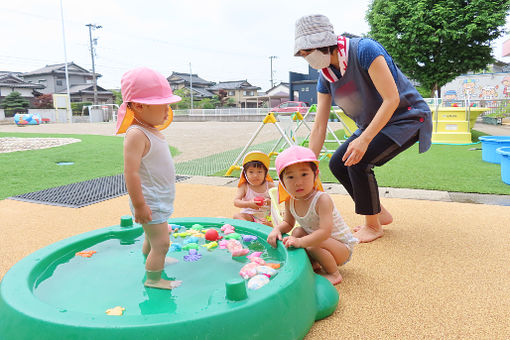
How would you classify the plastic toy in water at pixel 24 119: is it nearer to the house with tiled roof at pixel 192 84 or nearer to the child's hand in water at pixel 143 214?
the house with tiled roof at pixel 192 84

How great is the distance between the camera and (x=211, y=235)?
2617 mm

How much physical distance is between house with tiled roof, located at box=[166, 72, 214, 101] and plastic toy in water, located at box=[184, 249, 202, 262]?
48285mm

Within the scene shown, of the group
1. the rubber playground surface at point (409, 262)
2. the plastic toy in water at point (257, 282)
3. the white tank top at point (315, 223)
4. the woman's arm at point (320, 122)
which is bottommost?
the rubber playground surface at point (409, 262)

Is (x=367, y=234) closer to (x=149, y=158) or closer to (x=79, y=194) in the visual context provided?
(x=149, y=158)

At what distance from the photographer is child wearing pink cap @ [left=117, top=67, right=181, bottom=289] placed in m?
1.78

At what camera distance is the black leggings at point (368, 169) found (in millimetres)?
2572

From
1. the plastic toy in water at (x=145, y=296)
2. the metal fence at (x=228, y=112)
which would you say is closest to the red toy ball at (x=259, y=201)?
the plastic toy in water at (x=145, y=296)

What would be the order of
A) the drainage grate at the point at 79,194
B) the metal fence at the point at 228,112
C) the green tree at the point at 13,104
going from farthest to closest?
the green tree at the point at 13,104 < the metal fence at the point at 228,112 < the drainage grate at the point at 79,194

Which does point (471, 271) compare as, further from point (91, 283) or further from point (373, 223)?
point (91, 283)

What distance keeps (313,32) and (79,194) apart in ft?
12.0

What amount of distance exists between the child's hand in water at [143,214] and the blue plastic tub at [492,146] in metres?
6.02

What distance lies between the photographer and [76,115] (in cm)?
3912

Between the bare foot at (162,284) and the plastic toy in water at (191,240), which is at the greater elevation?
the plastic toy in water at (191,240)

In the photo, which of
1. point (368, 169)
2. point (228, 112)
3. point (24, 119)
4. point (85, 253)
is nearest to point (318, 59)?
point (368, 169)
